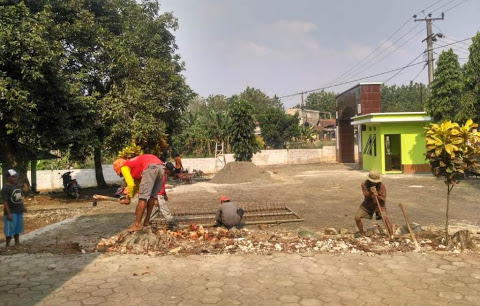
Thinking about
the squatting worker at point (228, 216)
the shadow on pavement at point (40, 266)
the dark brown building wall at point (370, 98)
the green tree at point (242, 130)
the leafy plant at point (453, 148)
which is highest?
the dark brown building wall at point (370, 98)

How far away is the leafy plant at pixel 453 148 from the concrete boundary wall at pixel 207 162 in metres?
20.8

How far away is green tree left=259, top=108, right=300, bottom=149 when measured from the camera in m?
41.8

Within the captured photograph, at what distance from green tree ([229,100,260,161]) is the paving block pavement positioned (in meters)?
19.6

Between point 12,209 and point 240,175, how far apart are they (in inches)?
567

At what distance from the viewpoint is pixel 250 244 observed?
611 cm

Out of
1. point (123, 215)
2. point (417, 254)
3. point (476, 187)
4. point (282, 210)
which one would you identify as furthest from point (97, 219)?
point (476, 187)

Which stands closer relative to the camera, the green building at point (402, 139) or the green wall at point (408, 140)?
the green building at point (402, 139)

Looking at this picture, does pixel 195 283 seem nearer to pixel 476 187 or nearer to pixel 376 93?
pixel 476 187

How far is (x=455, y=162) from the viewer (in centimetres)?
623

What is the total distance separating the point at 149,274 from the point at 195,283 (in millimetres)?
677

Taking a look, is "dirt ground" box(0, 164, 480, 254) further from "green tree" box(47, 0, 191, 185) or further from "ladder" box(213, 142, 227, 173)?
"ladder" box(213, 142, 227, 173)

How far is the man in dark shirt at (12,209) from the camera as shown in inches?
264

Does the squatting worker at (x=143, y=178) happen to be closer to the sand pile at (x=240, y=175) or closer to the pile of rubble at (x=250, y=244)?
the pile of rubble at (x=250, y=244)

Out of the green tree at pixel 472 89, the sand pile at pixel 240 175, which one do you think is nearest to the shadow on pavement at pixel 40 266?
the sand pile at pixel 240 175
